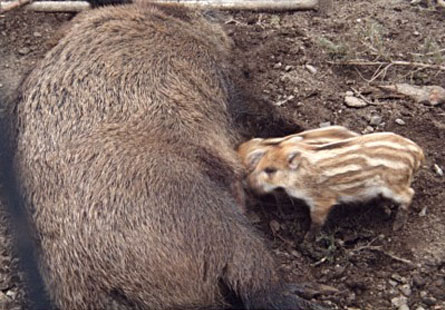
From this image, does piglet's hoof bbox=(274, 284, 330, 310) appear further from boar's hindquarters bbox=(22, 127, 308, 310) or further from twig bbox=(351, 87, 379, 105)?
twig bbox=(351, 87, 379, 105)

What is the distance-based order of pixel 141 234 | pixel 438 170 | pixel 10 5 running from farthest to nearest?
pixel 10 5 < pixel 438 170 < pixel 141 234

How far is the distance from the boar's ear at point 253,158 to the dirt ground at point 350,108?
0.70 feet

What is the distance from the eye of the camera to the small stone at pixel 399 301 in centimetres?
366

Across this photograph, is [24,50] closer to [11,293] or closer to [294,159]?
[11,293]

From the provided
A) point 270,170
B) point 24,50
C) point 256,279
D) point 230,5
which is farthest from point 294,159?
point 24,50

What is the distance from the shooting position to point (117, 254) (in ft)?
10.7

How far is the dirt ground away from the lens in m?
3.81

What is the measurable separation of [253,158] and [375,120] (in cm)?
91

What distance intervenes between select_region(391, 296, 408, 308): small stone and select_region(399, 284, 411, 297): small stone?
2 centimetres

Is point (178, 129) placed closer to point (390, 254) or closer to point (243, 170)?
point (243, 170)

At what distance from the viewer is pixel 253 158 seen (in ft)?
13.6

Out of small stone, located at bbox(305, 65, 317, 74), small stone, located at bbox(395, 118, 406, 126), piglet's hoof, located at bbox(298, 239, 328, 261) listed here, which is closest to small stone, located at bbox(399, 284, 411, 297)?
piglet's hoof, located at bbox(298, 239, 328, 261)

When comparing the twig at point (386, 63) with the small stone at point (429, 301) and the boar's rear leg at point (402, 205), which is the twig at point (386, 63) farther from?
the small stone at point (429, 301)

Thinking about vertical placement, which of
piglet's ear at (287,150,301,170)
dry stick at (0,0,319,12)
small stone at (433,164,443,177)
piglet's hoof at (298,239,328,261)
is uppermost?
dry stick at (0,0,319,12)
